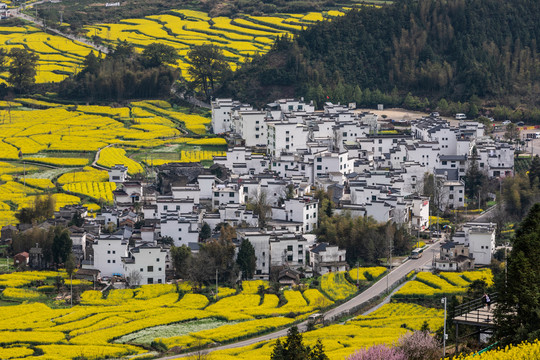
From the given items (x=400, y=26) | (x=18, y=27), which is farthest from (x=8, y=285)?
(x=18, y=27)

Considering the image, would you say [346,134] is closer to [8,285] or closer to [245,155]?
[245,155]

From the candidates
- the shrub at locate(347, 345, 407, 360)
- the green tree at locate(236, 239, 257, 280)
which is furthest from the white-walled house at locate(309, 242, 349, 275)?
the shrub at locate(347, 345, 407, 360)

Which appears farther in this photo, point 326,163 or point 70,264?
point 326,163

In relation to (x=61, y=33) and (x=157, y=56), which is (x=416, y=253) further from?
(x=61, y=33)

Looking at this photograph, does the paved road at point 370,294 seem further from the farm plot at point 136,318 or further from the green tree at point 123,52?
the green tree at point 123,52

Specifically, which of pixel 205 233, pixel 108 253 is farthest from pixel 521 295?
pixel 205 233

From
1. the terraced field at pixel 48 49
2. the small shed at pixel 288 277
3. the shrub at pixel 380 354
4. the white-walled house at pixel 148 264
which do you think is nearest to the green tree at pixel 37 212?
the white-walled house at pixel 148 264
